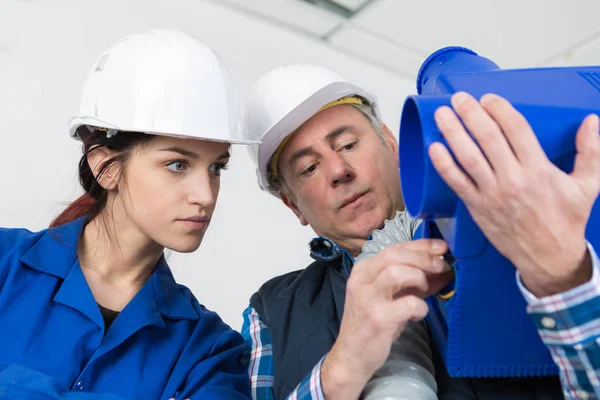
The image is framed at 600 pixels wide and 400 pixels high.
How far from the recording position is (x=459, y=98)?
58 centimetres

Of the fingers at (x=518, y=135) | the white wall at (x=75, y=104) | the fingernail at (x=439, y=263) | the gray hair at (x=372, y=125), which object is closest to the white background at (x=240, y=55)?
the white wall at (x=75, y=104)

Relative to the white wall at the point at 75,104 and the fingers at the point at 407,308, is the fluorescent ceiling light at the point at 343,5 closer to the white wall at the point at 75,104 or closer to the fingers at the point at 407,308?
the white wall at the point at 75,104

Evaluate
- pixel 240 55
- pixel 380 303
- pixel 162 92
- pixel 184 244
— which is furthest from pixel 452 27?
pixel 380 303

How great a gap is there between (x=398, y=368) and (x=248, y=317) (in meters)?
0.61

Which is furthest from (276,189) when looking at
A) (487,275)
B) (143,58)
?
(487,275)

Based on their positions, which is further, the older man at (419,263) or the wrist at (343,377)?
the wrist at (343,377)

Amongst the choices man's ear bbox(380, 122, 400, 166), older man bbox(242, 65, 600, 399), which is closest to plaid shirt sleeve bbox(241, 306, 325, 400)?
older man bbox(242, 65, 600, 399)

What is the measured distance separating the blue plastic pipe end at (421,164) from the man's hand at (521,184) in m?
0.02

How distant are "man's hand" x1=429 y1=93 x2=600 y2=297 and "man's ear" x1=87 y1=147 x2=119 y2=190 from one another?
755 millimetres

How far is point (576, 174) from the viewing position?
553 millimetres

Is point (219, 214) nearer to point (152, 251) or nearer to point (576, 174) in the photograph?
point (152, 251)

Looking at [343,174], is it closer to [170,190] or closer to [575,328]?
[170,190]

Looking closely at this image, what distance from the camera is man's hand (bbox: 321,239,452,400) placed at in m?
0.67

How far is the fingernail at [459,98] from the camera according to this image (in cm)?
57
